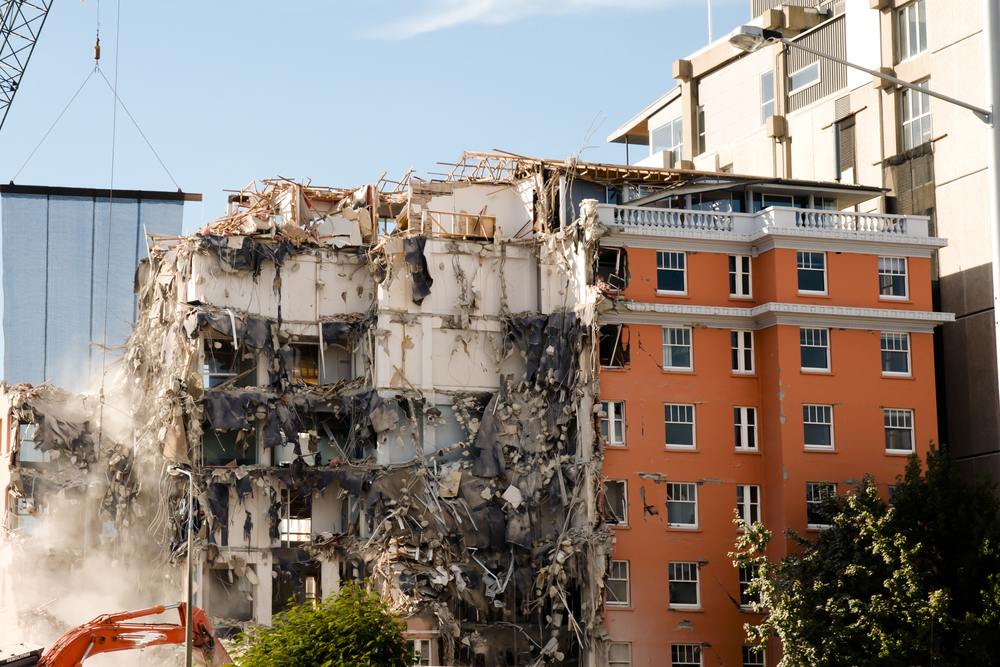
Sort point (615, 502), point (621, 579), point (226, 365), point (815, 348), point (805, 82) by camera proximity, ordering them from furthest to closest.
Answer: point (805, 82), point (226, 365), point (815, 348), point (615, 502), point (621, 579)

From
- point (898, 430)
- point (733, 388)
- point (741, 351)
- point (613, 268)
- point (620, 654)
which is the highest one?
point (613, 268)

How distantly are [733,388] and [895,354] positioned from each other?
7.08 m

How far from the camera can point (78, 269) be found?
60.4 m

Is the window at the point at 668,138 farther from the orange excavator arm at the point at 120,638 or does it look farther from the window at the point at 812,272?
the orange excavator arm at the point at 120,638

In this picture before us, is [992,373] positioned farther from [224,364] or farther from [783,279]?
[224,364]

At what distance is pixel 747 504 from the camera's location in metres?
54.6

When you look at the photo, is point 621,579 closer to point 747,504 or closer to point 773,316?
point 747,504

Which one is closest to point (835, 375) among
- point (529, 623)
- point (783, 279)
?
point (783, 279)

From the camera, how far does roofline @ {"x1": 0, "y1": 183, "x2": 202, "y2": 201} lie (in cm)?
6038

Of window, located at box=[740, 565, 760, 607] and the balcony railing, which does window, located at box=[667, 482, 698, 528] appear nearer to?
window, located at box=[740, 565, 760, 607]

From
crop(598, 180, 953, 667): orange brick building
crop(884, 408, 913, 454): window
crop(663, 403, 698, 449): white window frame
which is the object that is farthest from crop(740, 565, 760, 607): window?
crop(884, 408, 913, 454): window

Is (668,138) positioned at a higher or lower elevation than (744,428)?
higher

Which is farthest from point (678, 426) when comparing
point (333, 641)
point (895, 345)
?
point (333, 641)

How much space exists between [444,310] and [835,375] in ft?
55.1
